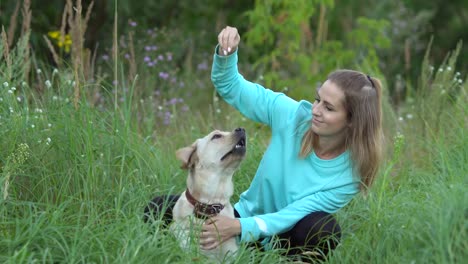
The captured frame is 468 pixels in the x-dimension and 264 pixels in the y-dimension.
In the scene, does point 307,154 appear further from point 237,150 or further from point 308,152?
point 237,150

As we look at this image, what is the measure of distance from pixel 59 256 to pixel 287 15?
4764mm

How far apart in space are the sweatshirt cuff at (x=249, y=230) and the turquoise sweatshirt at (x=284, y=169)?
0.08 meters

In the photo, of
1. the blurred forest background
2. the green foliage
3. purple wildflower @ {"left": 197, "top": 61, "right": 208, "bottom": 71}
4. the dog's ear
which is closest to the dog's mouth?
the dog's ear

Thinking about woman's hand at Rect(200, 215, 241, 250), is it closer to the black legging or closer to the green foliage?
the black legging

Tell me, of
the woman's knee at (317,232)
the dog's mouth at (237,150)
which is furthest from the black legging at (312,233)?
the dog's mouth at (237,150)

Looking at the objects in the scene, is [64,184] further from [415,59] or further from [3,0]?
[415,59]

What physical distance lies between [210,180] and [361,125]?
0.82 meters

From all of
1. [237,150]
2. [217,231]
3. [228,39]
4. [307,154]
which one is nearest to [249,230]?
[217,231]

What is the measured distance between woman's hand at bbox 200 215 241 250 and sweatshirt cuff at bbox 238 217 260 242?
25 millimetres

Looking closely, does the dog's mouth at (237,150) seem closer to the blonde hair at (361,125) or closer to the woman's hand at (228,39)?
the blonde hair at (361,125)

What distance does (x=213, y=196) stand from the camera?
4.08 m

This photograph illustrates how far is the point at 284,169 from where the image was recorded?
4297 millimetres

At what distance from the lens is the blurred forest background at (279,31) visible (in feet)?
25.1

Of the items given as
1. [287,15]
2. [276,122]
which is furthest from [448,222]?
[287,15]
